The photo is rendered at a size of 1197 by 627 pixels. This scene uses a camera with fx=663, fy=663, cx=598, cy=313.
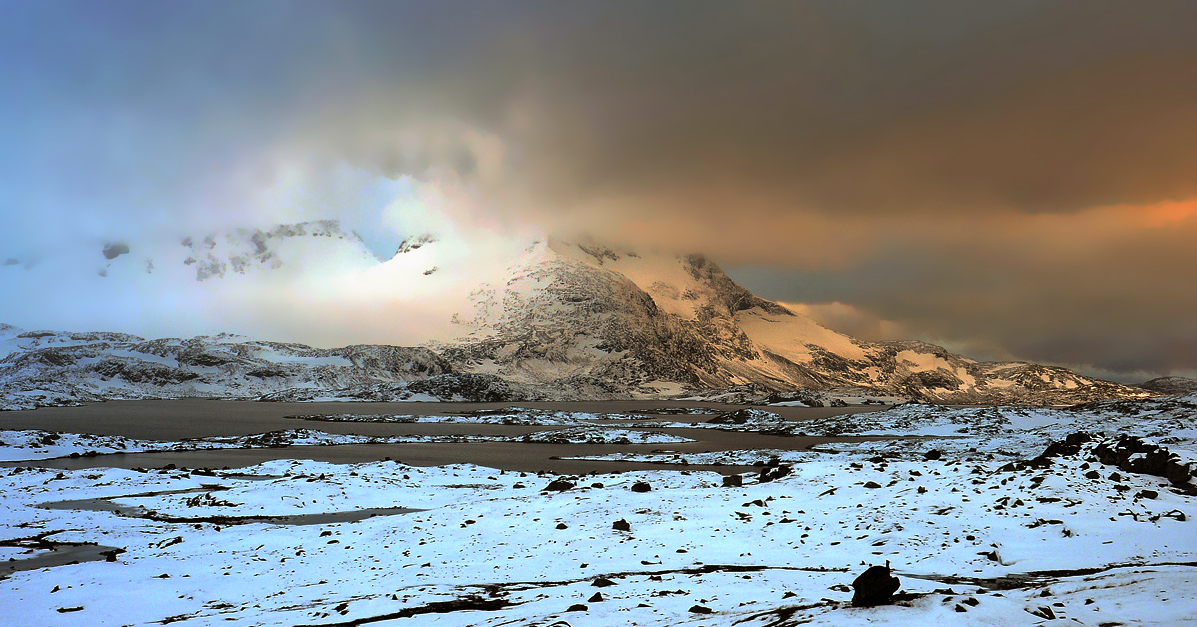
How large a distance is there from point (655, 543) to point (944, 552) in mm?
7224

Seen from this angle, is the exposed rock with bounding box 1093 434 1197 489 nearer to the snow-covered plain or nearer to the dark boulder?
the snow-covered plain

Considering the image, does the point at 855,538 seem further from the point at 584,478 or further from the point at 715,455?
the point at 715,455

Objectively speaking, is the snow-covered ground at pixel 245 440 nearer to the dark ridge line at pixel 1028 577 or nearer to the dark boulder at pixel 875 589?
the dark boulder at pixel 875 589

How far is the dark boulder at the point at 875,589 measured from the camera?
10.4 metres

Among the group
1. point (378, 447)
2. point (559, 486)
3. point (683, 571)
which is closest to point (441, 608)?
point (683, 571)

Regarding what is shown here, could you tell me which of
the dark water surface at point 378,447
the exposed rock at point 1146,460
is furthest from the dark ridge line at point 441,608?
the dark water surface at point 378,447

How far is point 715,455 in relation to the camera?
5491cm

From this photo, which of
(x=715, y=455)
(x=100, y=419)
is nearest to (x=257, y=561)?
(x=715, y=455)

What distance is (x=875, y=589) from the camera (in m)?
10.5

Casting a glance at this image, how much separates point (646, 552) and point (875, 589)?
26.4 feet

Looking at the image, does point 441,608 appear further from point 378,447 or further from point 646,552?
point 378,447

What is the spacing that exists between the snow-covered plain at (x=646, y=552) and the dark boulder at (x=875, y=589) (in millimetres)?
346

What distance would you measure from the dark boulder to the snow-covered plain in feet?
1.13

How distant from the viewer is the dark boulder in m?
10.4
